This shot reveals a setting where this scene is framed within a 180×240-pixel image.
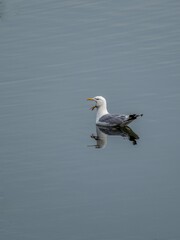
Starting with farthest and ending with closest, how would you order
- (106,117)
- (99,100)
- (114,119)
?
(99,100)
(106,117)
(114,119)

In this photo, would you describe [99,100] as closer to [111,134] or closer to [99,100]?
[99,100]

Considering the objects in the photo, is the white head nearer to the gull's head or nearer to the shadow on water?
the gull's head

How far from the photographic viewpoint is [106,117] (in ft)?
66.8

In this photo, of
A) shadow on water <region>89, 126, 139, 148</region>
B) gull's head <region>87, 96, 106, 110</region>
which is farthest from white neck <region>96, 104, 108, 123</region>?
shadow on water <region>89, 126, 139, 148</region>

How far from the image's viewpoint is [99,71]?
74.9 ft

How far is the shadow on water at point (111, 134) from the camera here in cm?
1870

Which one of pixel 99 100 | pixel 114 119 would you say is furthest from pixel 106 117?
pixel 99 100

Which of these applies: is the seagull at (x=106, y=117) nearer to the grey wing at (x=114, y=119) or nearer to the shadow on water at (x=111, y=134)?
the grey wing at (x=114, y=119)

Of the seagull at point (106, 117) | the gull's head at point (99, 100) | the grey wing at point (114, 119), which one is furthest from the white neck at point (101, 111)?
the grey wing at point (114, 119)

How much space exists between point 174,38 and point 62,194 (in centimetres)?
1052

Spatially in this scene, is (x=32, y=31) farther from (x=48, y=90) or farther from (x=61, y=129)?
(x=61, y=129)

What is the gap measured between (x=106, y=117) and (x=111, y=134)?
2.20ft

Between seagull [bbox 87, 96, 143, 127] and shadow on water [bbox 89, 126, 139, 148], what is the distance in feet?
0.49

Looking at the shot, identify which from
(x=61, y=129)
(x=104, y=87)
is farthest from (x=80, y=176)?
(x=104, y=87)
